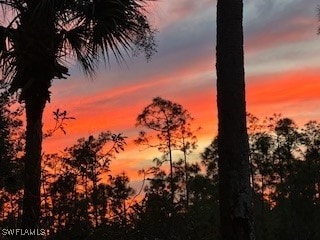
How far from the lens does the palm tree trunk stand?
8.70 m

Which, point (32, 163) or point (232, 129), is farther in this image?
point (32, 163)

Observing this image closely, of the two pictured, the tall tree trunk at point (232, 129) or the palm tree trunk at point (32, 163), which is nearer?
the tall tree trunk at point (232, 129)

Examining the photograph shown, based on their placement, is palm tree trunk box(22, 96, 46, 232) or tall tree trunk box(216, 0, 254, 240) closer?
tall tree trunk box(216, 0, 254, 240)

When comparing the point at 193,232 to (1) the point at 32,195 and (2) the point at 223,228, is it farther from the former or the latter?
(1) the point at 32,195

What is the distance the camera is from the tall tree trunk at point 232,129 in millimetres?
6188

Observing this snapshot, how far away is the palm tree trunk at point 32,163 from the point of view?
8695mm

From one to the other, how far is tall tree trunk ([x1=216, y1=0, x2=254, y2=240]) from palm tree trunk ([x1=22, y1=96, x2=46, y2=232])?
3129 mm

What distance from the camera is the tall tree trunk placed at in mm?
6188

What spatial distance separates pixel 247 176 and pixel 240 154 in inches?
10.3

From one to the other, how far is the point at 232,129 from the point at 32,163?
14.2 ft

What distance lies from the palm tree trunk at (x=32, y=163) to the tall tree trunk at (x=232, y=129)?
313 centimetres

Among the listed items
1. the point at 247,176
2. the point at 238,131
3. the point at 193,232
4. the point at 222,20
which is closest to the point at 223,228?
the point at 247,176

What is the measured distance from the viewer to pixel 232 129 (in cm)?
637

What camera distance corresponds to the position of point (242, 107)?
648 cm
